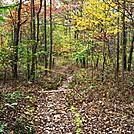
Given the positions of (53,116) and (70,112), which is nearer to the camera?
(53,116)

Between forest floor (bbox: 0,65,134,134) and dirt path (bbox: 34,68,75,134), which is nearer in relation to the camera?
forest floor (bbox: 0,65,134,134)

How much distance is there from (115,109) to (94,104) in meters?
0.92

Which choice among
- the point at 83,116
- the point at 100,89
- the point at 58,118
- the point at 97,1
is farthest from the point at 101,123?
the point at 97,1

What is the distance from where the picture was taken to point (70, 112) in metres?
8.05

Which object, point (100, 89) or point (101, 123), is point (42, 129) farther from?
point (100, 89)

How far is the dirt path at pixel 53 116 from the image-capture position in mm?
6562

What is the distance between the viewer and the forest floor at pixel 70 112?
6.41m

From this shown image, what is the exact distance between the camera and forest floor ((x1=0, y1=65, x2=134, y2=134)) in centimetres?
641

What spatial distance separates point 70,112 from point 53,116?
723 mm

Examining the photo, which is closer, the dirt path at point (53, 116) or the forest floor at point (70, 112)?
the forest floor at point (70, 112)

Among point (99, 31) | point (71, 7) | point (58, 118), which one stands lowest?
point (58, 118)

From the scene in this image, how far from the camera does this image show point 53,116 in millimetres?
7645

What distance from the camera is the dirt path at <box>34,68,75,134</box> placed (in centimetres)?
656

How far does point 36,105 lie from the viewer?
869cm
